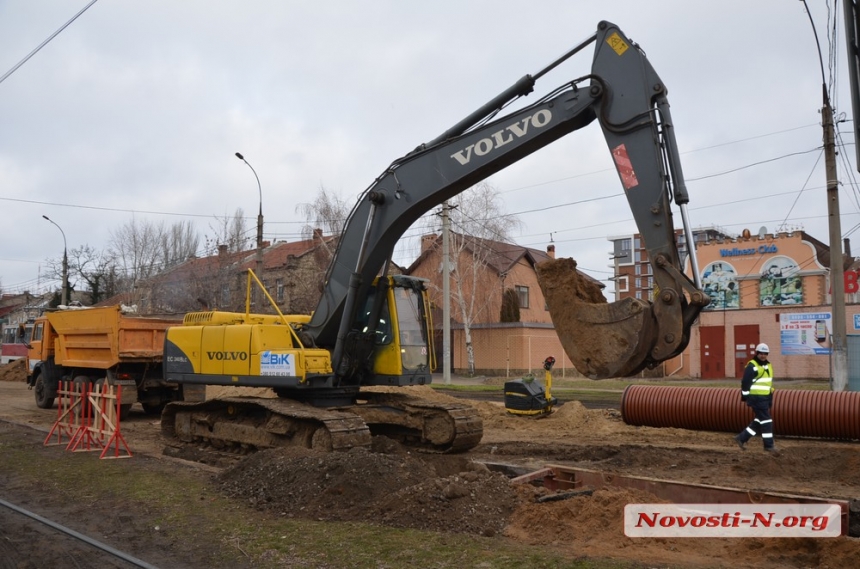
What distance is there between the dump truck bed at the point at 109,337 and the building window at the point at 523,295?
28.4 m

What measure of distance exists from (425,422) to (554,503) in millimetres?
4150

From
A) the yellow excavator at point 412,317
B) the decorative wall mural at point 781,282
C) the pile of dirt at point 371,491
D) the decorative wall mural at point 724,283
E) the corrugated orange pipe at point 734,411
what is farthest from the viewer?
the decorative wall mural at point 724,283

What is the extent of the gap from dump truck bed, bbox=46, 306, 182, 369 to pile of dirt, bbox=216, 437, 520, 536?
7847 millimetres

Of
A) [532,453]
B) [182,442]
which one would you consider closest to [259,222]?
[182,442]

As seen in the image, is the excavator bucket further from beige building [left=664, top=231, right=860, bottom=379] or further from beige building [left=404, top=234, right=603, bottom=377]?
beige building [left=404, top=234, right=603, bottom=377]

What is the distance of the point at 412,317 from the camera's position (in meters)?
11.2

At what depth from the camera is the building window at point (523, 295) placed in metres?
43.7

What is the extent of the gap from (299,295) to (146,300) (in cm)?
1185

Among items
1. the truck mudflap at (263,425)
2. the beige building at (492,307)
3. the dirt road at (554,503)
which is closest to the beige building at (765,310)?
the beige building at (492,307)

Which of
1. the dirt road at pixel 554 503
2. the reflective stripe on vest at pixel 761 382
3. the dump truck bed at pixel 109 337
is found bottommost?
the dirt road at pixel 554 503

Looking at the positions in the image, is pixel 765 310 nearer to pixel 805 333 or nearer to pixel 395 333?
pixel 805 333

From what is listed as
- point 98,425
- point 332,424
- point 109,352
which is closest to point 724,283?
point 109,352

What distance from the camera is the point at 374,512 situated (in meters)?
7.43

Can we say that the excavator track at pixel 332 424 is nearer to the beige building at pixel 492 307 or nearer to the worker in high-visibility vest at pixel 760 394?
the worker in high-visibility vest at pixel 760 394
